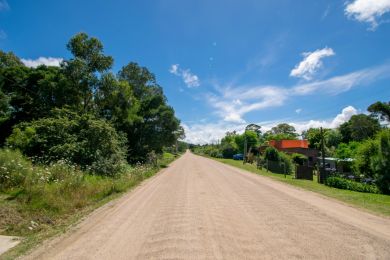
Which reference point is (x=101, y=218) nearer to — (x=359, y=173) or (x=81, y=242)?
(x=81, y=242)

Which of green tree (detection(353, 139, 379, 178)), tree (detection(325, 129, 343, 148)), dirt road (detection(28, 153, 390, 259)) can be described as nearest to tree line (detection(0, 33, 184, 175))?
dirt road (detection(28, 153, 390, 259))

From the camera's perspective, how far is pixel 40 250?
17.1 ft

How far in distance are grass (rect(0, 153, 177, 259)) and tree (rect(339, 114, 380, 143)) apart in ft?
194

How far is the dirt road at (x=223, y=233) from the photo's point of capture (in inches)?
192

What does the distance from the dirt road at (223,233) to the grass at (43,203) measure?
0.66m

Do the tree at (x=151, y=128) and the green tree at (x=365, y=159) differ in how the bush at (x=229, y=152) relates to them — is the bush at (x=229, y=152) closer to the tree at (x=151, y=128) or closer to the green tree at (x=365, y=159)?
the tree at (x=151, y=128)

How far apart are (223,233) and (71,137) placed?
14501 mm

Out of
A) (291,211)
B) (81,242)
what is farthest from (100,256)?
(291,211)

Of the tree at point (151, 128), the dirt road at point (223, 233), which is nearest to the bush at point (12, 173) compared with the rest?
the dirt road at point (223, 233)

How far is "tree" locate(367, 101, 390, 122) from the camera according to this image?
55181mm

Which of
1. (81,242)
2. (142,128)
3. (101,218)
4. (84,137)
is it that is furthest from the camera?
(142,128)

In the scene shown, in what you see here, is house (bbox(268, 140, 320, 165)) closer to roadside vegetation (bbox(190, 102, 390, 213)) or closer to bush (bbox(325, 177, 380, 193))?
roadside vegetation (bbox(190, 102, 390, 213))

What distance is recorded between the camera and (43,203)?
8414 millimetres

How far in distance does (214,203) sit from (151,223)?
344 cm
